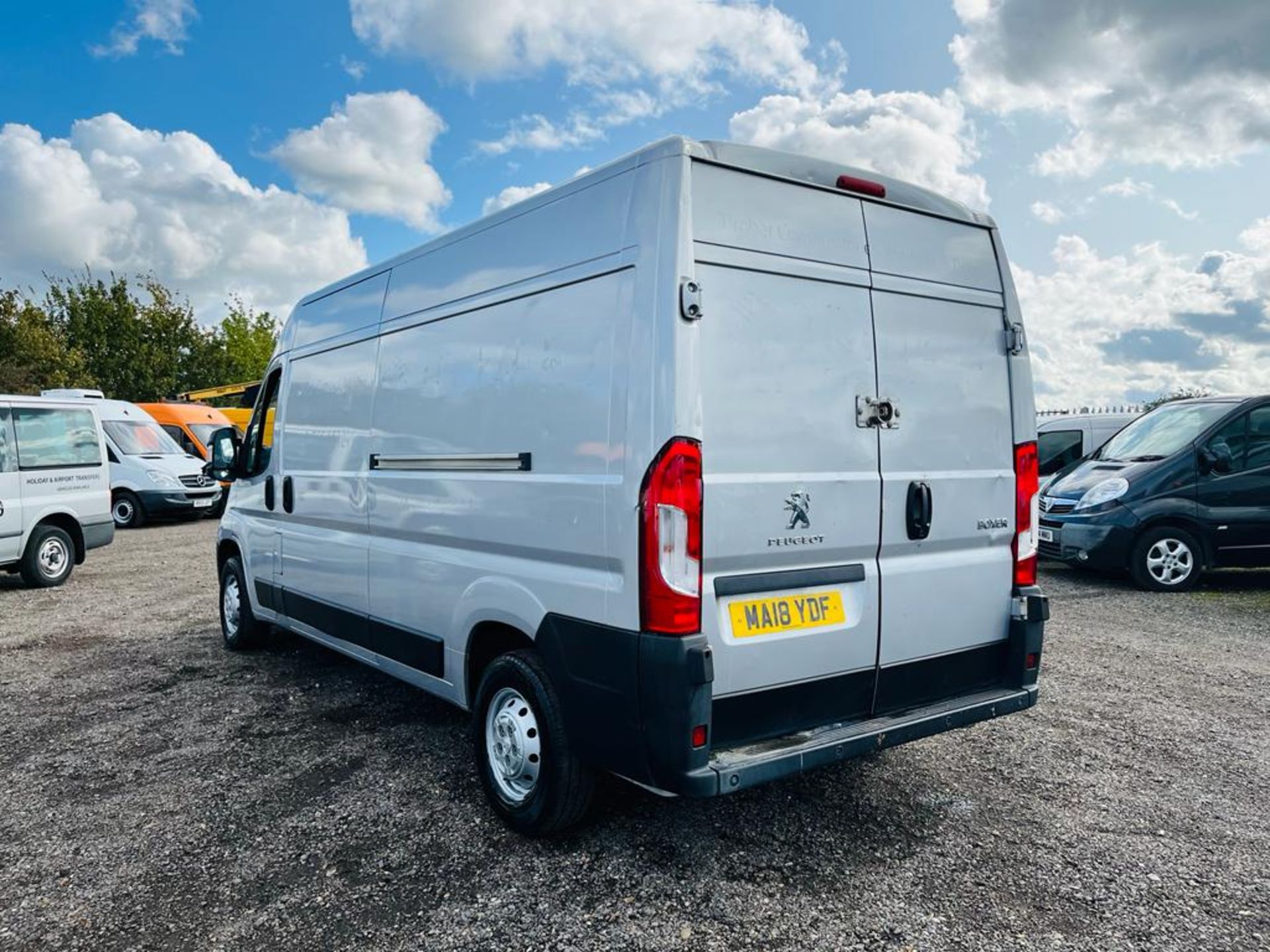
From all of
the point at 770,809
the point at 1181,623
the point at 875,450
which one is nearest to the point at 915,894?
the point at 770,809

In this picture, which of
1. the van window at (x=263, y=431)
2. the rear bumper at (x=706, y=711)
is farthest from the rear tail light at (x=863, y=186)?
the van window at (x=263, y=431)

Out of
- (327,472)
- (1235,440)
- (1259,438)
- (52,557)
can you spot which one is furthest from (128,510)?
(1259,438)

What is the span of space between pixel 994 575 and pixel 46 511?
32.0ft

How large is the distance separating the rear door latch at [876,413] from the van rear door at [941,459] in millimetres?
24

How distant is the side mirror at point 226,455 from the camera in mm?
6066

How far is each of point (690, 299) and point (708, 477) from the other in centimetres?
57

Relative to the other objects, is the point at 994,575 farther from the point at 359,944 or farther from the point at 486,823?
the point at 359,944

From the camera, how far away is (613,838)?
342cm

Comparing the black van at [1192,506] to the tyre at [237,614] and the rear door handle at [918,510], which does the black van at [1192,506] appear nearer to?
the rear door handle at [918,510]

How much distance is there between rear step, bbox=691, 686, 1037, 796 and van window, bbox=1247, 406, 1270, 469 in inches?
254

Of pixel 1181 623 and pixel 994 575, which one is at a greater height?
pixel 994 575

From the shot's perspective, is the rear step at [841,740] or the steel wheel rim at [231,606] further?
the steel wheel rim at [231,606]

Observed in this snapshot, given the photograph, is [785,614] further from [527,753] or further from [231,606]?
[231,606]

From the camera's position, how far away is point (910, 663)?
136 inches
